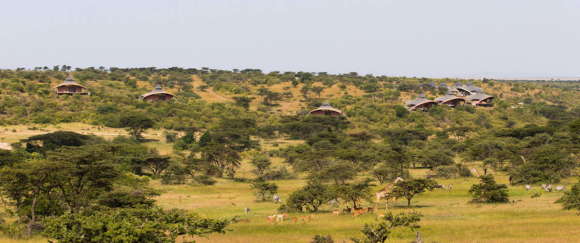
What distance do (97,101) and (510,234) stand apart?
3182 inches

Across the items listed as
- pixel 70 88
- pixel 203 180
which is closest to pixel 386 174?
pixel 203 180

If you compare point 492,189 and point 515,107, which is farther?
point 515,107

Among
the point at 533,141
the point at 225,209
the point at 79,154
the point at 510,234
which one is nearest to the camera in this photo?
the point at 510,234

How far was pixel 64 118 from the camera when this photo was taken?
3238 inches

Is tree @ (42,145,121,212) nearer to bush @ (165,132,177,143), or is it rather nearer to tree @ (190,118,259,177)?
tree @ (190,118,259,177)

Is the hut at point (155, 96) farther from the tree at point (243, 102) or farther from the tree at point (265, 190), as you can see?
the tree at point (265, 190)

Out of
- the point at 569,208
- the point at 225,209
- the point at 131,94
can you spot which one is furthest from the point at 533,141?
the point at 131,94

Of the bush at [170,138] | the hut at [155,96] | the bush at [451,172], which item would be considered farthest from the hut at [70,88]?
the bush at [451,172]

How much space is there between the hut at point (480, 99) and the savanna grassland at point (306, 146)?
2237mm

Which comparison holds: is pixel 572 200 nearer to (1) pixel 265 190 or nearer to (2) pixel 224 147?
(1) pixel 265 190

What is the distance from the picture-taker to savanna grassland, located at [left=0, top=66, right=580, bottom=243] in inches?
1165

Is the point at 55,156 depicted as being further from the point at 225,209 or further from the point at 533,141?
the point at 533,141

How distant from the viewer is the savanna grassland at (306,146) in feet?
97.1

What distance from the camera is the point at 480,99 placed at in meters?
112
